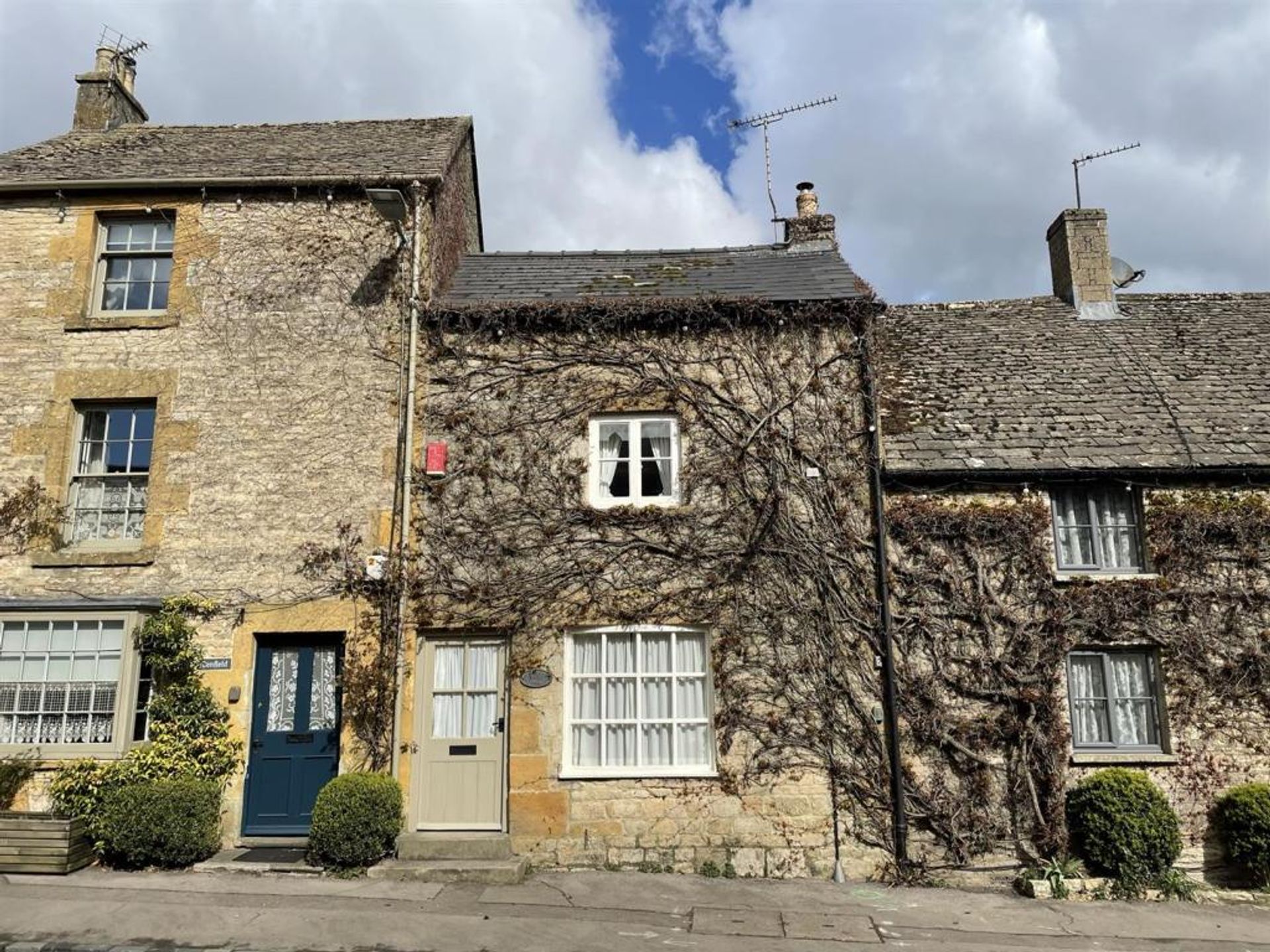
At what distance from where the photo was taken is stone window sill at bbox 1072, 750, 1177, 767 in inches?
404

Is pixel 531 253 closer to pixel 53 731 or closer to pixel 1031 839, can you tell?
pixel 53 731

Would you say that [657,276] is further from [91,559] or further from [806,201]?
[91,559]

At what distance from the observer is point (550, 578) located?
422 inches

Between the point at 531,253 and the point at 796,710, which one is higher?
the point at 531,253

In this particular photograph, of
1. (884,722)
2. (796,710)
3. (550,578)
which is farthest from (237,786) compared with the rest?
(884,722)

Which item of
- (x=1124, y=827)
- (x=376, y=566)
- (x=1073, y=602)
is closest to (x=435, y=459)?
(x=376, y=566)

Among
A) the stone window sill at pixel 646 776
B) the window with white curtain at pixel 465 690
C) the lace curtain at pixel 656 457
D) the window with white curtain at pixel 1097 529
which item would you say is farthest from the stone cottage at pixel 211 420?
the window with white curtain at pixel 1097 529

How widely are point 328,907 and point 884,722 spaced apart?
6177 millimetres

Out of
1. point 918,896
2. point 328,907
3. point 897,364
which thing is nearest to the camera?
point 328,907

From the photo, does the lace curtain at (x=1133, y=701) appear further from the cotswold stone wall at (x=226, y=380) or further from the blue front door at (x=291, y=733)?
the blue front door at (x=291, y=733)

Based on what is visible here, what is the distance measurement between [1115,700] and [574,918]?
22.3 ft

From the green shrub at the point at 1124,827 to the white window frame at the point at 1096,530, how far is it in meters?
2.36

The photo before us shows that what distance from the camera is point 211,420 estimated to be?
36.7 feet

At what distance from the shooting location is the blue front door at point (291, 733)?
10.3 metres
